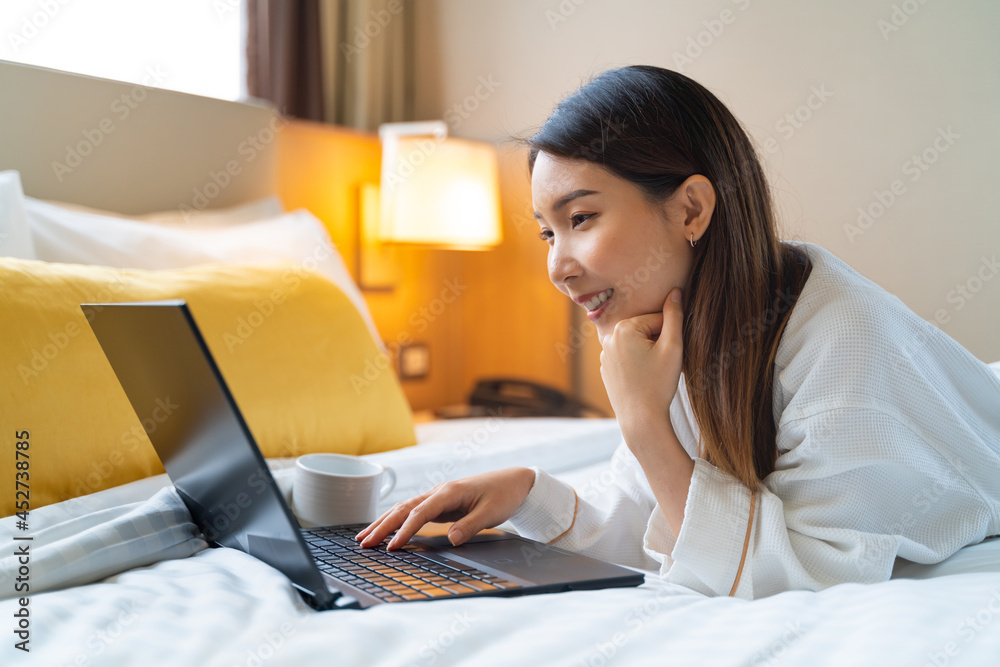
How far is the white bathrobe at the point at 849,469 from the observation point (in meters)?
0.80

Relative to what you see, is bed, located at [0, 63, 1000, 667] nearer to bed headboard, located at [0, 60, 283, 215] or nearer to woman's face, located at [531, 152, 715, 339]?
woman's face, located at [531, 152, 715, 339]

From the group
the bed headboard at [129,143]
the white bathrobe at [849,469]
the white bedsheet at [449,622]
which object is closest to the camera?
the white bedsheet at [449,622]

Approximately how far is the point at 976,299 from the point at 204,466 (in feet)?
6.02

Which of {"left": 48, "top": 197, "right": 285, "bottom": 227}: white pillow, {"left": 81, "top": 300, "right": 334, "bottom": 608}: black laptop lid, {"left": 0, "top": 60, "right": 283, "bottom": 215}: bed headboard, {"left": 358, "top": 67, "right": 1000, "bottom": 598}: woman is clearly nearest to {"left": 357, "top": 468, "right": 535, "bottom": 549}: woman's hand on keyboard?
{"left": 358, "top": 67, "right": 1000, "bottom": 598}: woman

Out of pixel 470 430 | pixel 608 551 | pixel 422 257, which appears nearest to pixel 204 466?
pixel 608 551

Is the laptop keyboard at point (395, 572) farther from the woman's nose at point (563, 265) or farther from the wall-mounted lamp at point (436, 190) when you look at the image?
the wall-mounted lamp at point (436, 190)

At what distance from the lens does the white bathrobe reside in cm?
80

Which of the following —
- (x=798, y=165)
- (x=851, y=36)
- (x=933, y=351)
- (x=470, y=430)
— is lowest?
(x=470, y=430)

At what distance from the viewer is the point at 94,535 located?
0.78 meters

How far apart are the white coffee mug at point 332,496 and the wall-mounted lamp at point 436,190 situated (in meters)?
1.39

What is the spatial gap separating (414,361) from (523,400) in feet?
1.46

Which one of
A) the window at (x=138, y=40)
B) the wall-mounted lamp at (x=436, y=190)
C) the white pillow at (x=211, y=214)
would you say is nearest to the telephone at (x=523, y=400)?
the wall-mounted lamp at (x=436, y=190)

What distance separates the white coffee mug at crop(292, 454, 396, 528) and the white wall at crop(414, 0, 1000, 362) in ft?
4.83

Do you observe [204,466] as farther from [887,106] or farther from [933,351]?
[887,106]
